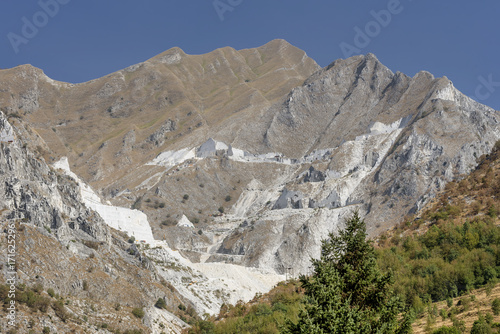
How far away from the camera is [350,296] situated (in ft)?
69.2

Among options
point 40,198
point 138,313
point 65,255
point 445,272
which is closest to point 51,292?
point 65,255

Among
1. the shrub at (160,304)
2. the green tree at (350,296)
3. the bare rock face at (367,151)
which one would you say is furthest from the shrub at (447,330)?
the bare rock face at (367,151)

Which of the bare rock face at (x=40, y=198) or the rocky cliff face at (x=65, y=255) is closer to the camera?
the rocky cliff face at (x=65, y=255)

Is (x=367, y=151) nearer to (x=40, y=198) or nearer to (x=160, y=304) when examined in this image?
(x=160, y=304)

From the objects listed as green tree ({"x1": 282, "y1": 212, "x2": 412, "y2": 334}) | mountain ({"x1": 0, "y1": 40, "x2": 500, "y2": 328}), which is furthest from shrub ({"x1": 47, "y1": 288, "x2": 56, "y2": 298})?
green tree ({"x1": 282, "y1": 212, "x2": 412, "y2": 334})

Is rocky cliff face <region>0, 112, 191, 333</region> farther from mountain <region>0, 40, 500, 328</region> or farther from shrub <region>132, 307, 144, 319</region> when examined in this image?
shrub <region>132, 307, 144, 319</region>

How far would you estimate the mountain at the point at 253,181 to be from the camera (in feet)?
265

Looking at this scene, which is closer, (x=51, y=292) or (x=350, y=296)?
(x=350, y=296)

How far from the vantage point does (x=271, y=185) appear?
520 ft

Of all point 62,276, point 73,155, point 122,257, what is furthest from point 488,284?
point 73,155

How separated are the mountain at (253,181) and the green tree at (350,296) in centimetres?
4554

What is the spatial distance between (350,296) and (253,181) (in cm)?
13958

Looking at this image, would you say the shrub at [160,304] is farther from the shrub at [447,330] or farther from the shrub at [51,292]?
the shrub at [447,330]

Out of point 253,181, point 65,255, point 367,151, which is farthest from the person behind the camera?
point 253,181
